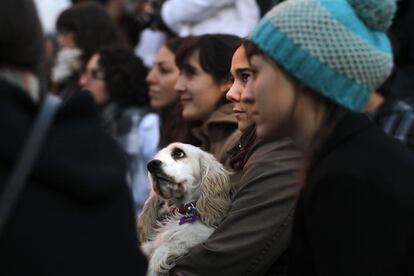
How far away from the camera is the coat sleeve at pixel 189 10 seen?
7.50 meters

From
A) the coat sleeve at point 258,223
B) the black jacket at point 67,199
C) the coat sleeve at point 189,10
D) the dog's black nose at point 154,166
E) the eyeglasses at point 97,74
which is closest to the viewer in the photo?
the black jacket at point 67,199

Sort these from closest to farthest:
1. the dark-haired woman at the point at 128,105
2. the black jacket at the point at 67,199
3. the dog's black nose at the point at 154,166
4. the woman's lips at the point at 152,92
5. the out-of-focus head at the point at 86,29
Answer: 1. the black jacket at the point at 67,199
2. the dog's black nose at the point at 154,166
3. the woman's lips at the point at 152,92
4. the dark-haired woman at the point at 128,105
5. the out-of-focus head at the point at 86,29

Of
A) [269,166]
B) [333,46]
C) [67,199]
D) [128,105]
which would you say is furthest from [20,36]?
[128,105]

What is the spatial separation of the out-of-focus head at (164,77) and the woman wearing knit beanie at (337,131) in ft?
12.5

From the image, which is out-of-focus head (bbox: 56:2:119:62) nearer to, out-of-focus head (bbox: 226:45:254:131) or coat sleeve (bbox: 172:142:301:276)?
out-of-focus head (bbox: 226:45:254:131)

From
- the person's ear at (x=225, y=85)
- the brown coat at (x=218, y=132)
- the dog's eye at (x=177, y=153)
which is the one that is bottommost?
the brown coat at (x=218, y=132)

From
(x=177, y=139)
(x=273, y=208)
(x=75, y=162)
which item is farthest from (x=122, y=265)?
(x=177, y=139)

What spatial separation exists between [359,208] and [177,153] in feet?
5.18

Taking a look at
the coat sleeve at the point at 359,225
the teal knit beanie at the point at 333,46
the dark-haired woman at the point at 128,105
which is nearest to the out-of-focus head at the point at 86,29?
the dark-haired woman at the point at 128,105

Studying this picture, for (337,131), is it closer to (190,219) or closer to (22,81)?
(22,81)

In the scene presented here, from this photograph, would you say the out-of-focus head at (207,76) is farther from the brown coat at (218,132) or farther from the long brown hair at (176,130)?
the brown coat at (218,132)

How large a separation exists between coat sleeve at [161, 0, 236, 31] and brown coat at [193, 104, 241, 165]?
2858mm

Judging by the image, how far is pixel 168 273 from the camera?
152 inches

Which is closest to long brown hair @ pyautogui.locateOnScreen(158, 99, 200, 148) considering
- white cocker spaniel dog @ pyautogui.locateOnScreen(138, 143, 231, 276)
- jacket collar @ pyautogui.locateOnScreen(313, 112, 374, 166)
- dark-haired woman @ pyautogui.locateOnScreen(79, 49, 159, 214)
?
white cocker spaniel dog @ pyautogui.locateOnScreen(138, 143, 231, 276)
